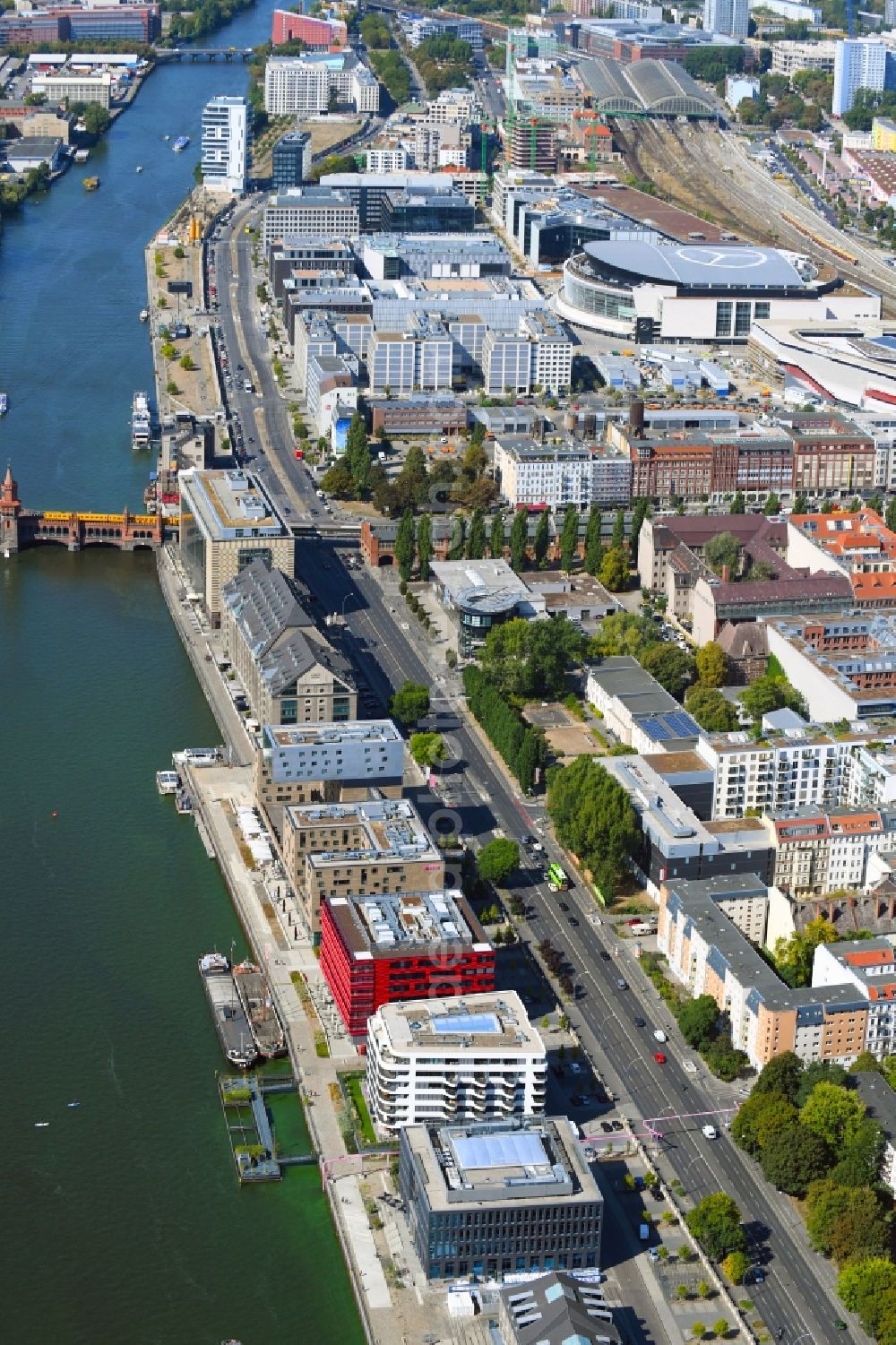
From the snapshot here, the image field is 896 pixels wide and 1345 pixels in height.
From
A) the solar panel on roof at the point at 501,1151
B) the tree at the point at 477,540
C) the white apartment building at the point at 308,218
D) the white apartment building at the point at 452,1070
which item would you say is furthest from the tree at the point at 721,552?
the white apartment building at the point at 308,218

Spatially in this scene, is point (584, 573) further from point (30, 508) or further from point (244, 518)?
point (30, 508)

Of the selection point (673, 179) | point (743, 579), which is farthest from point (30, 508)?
point (673, 179)

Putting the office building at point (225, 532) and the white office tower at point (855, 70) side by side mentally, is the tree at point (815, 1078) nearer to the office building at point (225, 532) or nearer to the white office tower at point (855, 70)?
the office building at point (225, 532)

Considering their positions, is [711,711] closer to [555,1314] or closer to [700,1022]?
[700,1022]

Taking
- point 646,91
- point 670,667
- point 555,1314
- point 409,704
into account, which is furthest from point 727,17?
point 555,1314

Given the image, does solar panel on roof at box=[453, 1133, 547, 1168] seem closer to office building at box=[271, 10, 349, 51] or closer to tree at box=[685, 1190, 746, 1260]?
tree at box=[685, 1190, 746, 1260]

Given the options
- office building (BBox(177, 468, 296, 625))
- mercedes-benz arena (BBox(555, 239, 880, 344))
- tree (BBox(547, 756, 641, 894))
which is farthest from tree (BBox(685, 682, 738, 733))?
mercedes-benz arena (BBox(555, 239, 880, 344))
